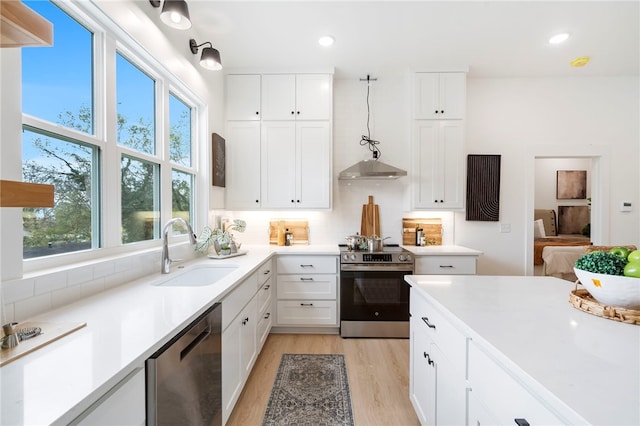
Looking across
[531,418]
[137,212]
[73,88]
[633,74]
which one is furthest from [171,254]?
[633,74]

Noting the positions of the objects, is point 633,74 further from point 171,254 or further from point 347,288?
point 171,254

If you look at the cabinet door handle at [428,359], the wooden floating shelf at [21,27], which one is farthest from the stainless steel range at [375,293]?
the wooden floating shelf at [21,27]

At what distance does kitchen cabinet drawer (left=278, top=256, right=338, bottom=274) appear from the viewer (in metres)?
2.87

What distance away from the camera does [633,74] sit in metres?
3.30

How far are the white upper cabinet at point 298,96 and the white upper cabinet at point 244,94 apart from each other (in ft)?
0.34

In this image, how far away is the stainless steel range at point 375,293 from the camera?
2.78m

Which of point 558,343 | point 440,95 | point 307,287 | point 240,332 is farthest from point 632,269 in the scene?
point 440,95

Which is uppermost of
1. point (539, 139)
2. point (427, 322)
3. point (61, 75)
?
point (539, 139)

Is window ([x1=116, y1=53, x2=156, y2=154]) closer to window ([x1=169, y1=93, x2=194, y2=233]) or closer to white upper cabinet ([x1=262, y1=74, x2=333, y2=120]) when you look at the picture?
window ([x1=169, y1=93, x2=194, y2=233])

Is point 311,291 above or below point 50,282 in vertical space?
below

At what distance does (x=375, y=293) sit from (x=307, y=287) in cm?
71

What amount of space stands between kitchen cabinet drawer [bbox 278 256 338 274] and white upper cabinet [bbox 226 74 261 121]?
167 cm

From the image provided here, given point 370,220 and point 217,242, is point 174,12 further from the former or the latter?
point 370,220

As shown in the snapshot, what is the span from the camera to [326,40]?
2574 millimetres
